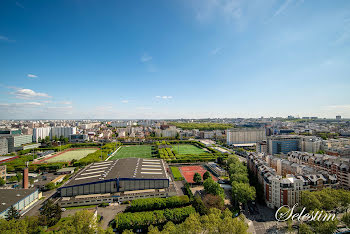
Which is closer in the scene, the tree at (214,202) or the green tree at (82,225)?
the green tree at (82,225)

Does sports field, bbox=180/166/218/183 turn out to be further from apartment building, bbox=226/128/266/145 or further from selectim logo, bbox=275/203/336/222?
apartment building, bbox=226/128/266/145

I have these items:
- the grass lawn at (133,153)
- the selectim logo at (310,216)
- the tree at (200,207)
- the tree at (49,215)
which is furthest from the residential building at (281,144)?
the tree at (49,215)

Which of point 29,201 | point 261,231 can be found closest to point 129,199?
point 29,201

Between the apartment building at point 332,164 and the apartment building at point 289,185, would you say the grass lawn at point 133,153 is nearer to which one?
the apartment building at point 289,185

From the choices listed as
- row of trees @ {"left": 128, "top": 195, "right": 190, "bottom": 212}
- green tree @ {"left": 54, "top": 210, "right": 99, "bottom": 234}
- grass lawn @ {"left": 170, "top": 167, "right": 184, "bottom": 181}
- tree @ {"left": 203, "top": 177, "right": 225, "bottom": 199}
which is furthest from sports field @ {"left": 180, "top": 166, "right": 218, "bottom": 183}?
green tree @ {"left": 54, "top": 210, "right": 99, "bottom": 234}

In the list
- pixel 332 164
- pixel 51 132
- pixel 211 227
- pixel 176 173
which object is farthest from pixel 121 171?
pixel 51 132

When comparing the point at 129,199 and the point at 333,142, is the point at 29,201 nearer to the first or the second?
the point at 129,199
